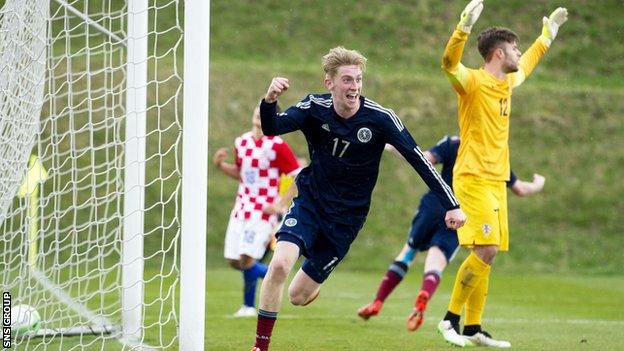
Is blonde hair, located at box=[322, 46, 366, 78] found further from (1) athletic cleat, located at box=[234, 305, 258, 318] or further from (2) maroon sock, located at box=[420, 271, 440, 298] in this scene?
(1) athletic cleat, located at box=[234, 305, 258, 318]

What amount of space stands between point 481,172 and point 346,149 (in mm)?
1640

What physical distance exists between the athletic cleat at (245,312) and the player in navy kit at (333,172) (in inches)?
140

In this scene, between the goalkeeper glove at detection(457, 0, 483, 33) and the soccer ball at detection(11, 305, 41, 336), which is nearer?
the goalkeeper glove at detection(457, 0, 483, 33)

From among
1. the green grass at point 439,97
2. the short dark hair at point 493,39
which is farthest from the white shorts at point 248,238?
the green grass at point 439,97

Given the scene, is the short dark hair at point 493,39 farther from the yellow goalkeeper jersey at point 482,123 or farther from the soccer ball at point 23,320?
the soccer ball at point 23,320

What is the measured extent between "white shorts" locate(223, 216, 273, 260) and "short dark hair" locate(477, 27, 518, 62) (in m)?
3.41

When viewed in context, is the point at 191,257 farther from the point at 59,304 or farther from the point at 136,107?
the point at 59,304

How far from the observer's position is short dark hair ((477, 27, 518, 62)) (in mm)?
8047

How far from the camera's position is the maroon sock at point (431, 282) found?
29.9 feet

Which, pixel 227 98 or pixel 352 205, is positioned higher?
pixel 227 98

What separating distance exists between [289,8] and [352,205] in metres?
21.4

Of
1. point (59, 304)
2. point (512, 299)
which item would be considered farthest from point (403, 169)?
point (59, 304)

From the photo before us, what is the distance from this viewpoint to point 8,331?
23.4 ft

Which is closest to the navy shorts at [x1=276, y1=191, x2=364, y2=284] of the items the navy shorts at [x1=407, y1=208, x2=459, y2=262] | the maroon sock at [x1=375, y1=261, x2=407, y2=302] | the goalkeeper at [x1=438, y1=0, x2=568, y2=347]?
the goalkeeper at [x1=438, y1=0, x2=568, y2=347]
